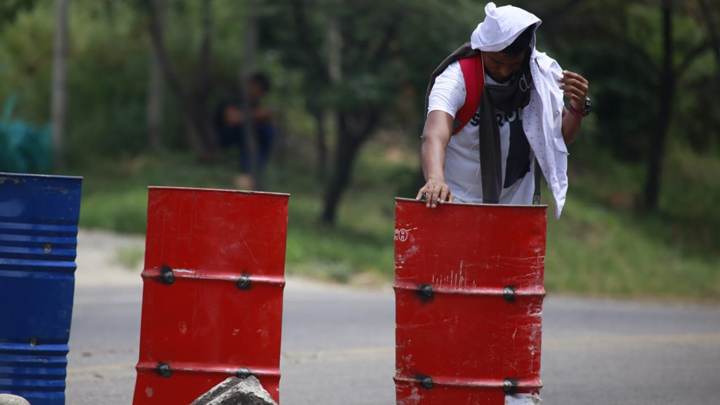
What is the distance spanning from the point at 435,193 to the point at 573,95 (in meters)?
0.94

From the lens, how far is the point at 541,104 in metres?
4.43

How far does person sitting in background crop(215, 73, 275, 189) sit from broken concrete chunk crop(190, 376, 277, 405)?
1431cm

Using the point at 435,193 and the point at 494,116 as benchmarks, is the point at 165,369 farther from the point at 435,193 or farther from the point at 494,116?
the point at 494,116

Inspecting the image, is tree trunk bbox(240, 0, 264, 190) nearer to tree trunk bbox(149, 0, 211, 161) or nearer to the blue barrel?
tree trunk bbox(149, 0, 211, 161)

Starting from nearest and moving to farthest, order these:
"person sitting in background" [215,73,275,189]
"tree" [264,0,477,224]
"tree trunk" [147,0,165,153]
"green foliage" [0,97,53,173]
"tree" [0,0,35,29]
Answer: "tree" [0,0,35,29], "tree" [264,0,477,224], "green foliage" [0,97,53,173], "person sitting in background" [215,73,275,189], "tree trunk" [147,0,165,153]

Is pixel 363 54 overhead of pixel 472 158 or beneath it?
overhead

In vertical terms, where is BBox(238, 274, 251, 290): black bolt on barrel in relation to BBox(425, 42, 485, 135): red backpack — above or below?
below

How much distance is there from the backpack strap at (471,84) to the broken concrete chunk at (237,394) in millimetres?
1436

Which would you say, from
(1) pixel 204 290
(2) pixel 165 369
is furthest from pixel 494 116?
(2) pixel 165 369

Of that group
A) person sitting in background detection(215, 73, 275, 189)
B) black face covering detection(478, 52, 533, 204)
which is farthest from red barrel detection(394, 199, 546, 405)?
person sitting in background detection(215, 73, 275, 189)

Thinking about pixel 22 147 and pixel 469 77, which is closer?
pixel 469 77

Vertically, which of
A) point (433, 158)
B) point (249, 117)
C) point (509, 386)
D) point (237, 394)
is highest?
point (249, 117)

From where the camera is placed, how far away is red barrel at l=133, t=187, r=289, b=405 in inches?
165

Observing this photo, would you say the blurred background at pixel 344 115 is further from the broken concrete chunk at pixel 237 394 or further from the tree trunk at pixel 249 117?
the broken concrete chunk at pixel 237 394
